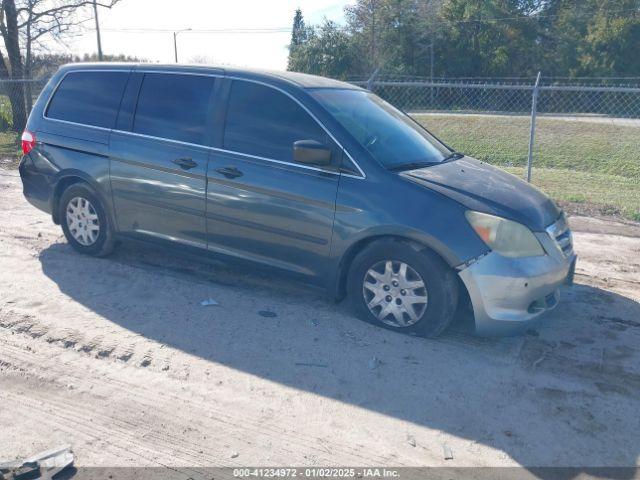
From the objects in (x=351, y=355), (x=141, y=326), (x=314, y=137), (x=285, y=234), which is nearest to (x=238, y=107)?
(x=314, y=137)

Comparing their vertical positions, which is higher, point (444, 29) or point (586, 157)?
point (444, 29)

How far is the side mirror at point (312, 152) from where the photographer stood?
4.91m

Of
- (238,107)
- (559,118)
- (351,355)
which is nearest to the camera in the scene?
(351,355)

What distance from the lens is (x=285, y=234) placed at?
5195 mm

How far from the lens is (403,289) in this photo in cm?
484

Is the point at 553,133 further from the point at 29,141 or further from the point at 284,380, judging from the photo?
the point at 284,380

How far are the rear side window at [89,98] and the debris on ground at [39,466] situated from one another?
350 cm

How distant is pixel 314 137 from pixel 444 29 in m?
30.3

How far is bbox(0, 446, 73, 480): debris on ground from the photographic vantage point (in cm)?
322

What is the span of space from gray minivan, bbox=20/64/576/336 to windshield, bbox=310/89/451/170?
19 millimetres

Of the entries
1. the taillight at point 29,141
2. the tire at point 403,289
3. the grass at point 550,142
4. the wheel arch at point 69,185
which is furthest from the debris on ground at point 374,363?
the grass at point 550,142

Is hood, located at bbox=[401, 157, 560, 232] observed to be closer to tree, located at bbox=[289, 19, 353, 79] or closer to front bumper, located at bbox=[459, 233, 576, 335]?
front bumper, located at bbox=[459, 233, 576, 335]

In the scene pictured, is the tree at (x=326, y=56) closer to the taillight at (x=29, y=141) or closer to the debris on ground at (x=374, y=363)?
the taillight at (x=29, y=141)

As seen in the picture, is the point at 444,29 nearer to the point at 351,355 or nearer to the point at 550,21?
the point at 550,21
